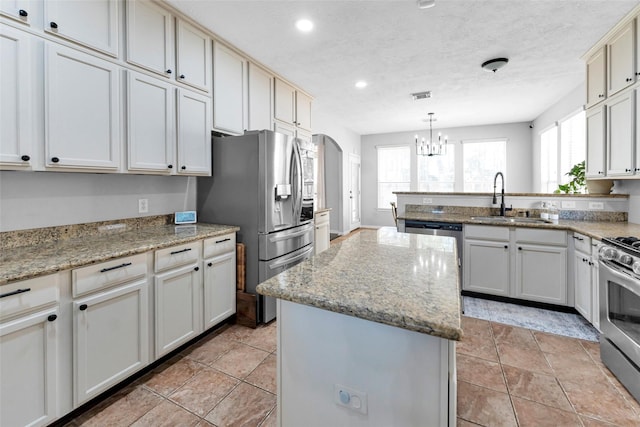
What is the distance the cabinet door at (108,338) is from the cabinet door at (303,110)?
300cm

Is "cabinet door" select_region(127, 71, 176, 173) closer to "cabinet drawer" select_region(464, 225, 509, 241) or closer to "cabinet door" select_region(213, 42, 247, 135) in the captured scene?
"cabinet door" select_region(213, 42, 247, 135)

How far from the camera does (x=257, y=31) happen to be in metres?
2.67

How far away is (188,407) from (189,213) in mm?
1631

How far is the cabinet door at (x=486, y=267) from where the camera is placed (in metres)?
3.14

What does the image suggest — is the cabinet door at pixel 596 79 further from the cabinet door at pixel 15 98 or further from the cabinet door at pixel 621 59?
the cabinet door at pixel 15 98

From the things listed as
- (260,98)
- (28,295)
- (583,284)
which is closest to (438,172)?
(583,284)

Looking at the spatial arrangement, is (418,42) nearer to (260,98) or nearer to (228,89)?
(260,98)

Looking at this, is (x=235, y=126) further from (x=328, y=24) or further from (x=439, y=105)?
(x=439, y=105)

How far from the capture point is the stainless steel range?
5.68ft

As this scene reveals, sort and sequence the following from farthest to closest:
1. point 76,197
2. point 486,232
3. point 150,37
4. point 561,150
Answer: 1. point 561,150
2. point 486,232
3. point 150,37
4. point 76,197

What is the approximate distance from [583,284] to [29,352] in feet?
12.9

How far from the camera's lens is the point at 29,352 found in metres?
1.38

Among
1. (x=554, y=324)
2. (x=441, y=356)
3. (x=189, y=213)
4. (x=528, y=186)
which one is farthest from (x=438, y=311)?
(x=528, y=186)

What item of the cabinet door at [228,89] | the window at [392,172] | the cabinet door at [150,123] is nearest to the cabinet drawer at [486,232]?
the cabinet door at [228,89]
